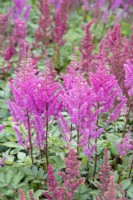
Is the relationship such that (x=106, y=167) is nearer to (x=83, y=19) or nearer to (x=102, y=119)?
(x=102, y=119)

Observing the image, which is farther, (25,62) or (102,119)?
(102,119)

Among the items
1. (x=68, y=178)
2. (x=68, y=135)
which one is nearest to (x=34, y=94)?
(x=68, y=178)

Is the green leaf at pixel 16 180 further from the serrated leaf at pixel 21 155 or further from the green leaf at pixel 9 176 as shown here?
the serrated leaf at pixel 21 155

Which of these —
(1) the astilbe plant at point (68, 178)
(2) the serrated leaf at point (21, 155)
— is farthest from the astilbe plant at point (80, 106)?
(2) the serrated leaf at point (21, 155)

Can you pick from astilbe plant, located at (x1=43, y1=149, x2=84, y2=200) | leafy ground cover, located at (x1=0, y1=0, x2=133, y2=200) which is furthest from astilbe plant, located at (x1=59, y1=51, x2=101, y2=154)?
astilbe plant, located at (x1=43, y1=149, x2=84, y2=200)

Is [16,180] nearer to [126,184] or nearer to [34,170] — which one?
[34,170]

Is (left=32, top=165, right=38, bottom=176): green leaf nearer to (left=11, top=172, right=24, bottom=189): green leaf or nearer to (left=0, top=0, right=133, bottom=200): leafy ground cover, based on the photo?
Answer: (left=0, top=0, right=133, bottom=200): leafy ground cover

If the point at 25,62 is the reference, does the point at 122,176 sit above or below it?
below

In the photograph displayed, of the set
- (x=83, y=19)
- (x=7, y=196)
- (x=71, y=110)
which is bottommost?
(x=7, y=196)

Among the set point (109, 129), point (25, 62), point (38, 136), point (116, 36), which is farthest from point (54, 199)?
point (116, 36)

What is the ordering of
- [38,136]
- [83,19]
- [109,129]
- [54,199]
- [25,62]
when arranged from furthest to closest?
[83,19] < [109,129] < [38,136] < [25,62] < [54,199]

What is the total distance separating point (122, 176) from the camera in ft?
10.0

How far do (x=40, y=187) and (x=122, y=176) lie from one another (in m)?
0.70

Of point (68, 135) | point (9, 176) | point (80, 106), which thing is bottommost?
point (9, 176)
